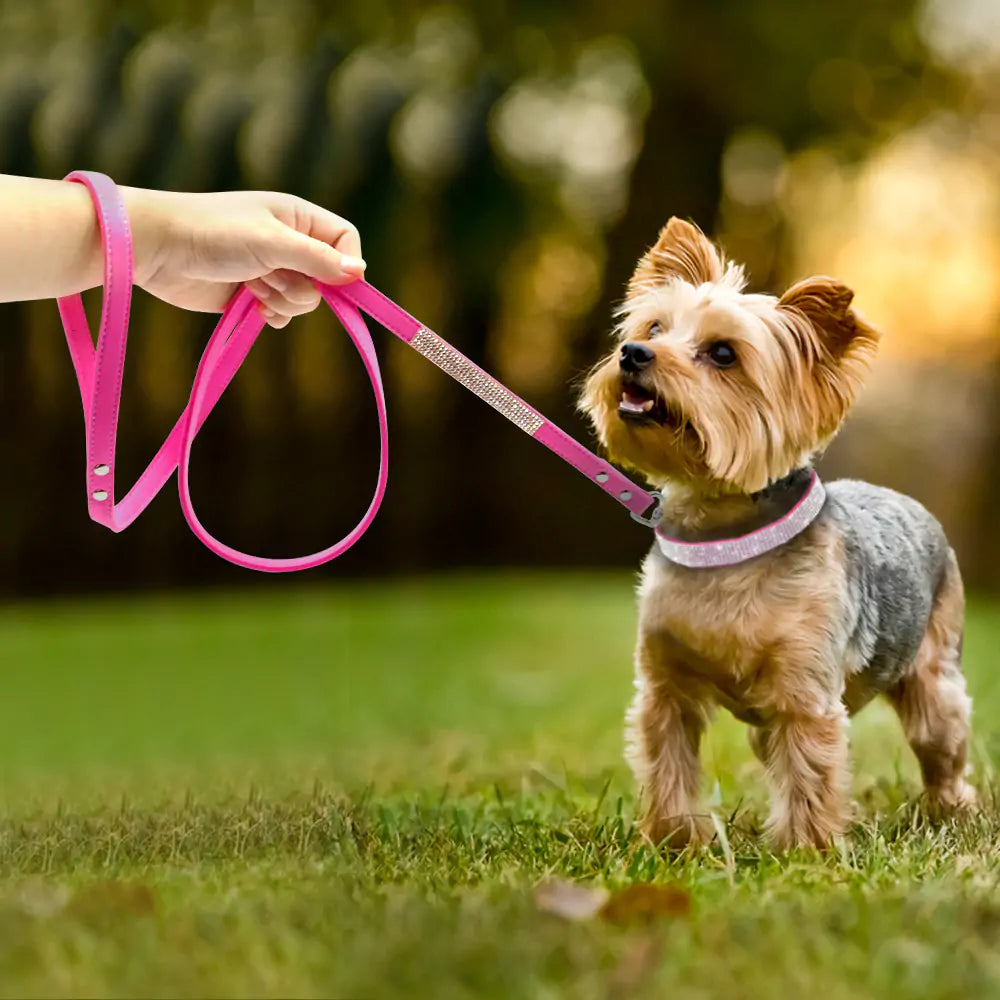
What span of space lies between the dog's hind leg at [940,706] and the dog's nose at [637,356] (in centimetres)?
129

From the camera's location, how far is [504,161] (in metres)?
13.4

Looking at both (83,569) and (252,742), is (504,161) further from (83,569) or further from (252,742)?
(252,742)

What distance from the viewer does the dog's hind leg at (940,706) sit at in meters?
3.66

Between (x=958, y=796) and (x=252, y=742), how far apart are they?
434 cm

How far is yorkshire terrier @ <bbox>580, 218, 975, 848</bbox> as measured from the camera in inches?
120

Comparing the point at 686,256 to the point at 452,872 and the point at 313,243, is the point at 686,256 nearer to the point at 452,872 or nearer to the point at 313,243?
the point at 313,243

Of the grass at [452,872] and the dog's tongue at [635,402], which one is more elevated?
the dog's tongue at [635,402]

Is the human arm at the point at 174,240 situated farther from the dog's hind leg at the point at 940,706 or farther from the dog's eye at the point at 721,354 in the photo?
the dog's hind leg at the point at 940,706

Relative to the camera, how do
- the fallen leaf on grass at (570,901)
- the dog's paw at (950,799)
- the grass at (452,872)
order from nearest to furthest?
the grass at (452,872) → the fallen leaf on grass at (570,901) → the dog's paw at (950,799)

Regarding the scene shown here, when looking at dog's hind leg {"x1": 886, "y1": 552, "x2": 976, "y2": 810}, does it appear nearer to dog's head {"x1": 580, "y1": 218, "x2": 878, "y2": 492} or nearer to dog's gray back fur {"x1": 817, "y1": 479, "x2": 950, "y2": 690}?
dog's gray back fur {"x1": 817, "y1": 479, "x2": 950, "y2": 690}

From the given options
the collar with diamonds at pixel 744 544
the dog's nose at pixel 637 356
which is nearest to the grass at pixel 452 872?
the collar with diamonds at pixel 744 544

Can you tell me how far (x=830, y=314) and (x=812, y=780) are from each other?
3.79 ft

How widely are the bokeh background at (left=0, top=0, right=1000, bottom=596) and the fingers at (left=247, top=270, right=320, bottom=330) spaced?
28.9 ft

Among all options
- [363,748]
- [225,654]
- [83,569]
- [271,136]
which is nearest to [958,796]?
[363,748]
